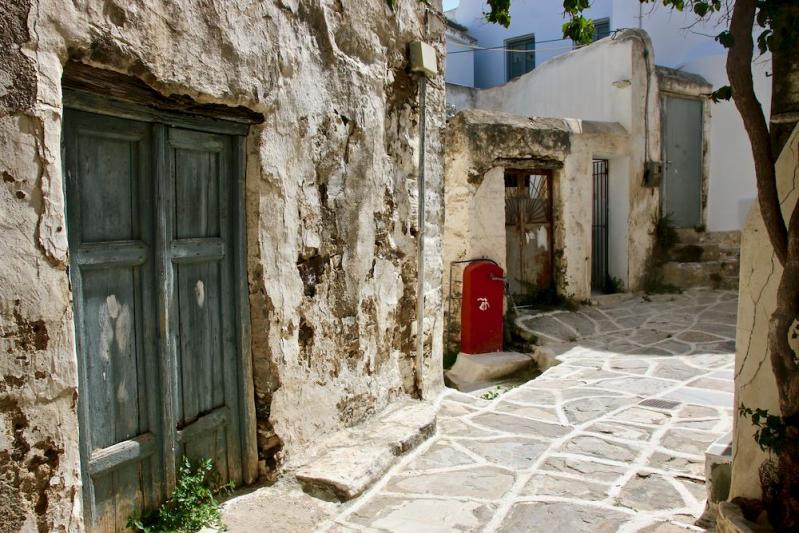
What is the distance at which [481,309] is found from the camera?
26.6ft

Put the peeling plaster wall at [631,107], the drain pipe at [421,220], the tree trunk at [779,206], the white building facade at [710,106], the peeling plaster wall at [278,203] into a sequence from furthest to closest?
the white building facade at [710,106] < the peeling plaster wall at [631,107] < the drain pipe at [421,220] < the tree trunk at [779,206] < the peeling plaster wall at [278,203]

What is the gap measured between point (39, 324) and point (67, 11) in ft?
3.84

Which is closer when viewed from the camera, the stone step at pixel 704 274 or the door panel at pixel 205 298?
the door panel at pixel 205 298

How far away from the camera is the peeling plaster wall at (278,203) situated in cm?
224

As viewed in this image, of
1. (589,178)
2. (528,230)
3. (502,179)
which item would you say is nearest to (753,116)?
(502,179)

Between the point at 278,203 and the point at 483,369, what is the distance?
456cm

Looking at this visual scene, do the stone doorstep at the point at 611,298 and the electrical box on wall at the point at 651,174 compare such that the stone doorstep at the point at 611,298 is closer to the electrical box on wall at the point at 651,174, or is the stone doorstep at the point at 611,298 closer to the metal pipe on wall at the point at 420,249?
the electrical box on wall at the point at 651,174

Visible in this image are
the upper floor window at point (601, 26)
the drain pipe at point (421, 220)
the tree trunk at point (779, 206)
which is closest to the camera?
the tree trunk at point (779, 206)

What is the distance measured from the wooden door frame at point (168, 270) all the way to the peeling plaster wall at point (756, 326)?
8.11ft

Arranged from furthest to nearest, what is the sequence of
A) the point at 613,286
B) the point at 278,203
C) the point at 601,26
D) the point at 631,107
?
1. the point at 601,26
2. the point at 613,286
3. the point at 631,107
4. the point at 278,203

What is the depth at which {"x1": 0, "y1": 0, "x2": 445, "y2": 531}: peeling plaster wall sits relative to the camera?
2.24 metres

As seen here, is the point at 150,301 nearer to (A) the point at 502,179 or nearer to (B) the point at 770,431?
(B) the point at 770,431

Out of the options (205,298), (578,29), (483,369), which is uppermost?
(578,29)

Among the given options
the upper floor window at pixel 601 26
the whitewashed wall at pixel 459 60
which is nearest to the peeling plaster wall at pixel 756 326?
the upper floor window at pixel 601 26
